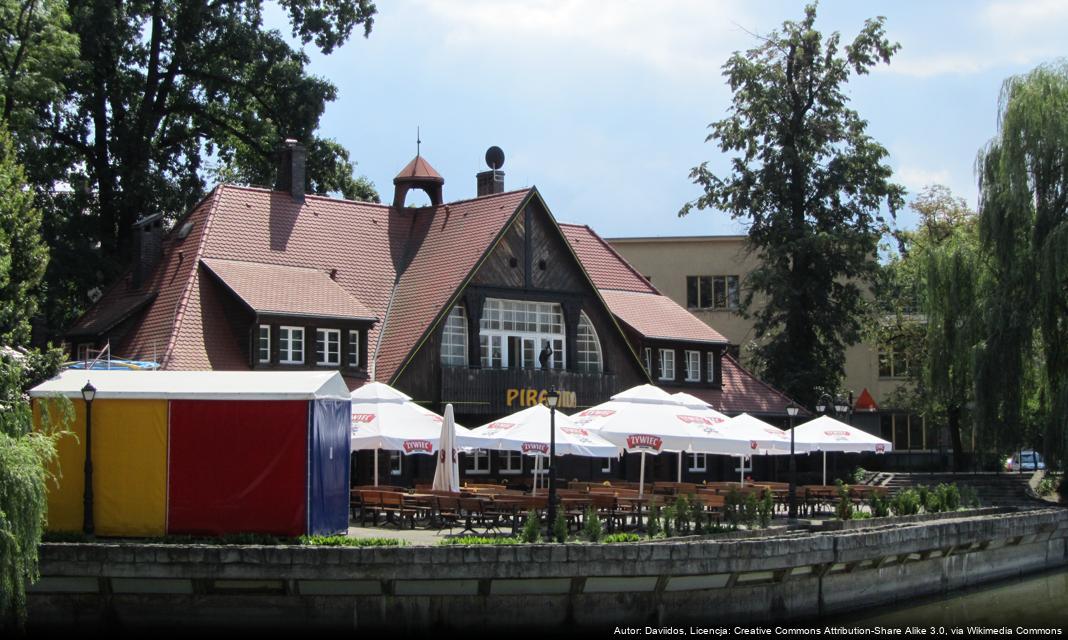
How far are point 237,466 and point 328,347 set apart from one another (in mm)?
14094

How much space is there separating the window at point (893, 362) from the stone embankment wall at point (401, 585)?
3618 centimetres

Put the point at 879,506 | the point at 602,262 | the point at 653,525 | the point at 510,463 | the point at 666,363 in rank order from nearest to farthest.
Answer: the point at 653,525 < the point at 879,506 < the point at 510,463 < the point at 666,363 < the point at 602,262

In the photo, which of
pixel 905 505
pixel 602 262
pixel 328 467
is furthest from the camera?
pixel 602 262

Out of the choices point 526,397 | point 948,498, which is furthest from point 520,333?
point 948,498

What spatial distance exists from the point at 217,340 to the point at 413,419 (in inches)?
299

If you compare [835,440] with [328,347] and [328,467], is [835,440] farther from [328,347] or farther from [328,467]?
[328,467]

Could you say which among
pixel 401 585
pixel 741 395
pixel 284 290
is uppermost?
pixel 284 290

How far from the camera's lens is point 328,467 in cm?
2430

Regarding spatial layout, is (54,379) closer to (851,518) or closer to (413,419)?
(413,419)

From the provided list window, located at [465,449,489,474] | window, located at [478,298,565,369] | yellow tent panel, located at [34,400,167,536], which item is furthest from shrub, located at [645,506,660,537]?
window, located at [478,298,565,369]

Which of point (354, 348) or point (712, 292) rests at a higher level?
point (712, 292)

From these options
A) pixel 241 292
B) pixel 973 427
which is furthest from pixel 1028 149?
pixel 241 292

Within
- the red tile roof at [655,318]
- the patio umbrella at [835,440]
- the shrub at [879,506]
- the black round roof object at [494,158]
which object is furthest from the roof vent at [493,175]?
the shrub at [879,506]

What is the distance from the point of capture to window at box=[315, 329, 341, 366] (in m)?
37.6
